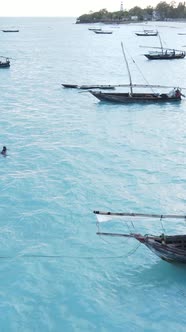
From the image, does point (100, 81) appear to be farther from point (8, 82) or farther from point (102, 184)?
point (102, 184)

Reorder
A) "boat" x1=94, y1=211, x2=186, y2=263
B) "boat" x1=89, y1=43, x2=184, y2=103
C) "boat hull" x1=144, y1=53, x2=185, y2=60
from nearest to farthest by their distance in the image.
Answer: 1. "boat" x1=94, y1=211, x2=186, y2=263
2. "boat" x1=89, y1=43, x2=184, y2=103
3. "boat hull" x1=144, y1=53, x2=185, y2=60

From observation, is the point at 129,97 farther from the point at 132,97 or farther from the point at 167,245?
the point at 167,245

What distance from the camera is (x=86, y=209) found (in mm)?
Answer: 23469

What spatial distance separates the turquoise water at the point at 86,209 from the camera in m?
16.0

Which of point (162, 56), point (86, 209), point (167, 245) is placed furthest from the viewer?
point (162, 56)

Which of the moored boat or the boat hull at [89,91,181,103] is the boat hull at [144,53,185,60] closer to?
the moored boat

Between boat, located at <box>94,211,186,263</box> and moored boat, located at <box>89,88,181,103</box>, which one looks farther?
moored boat, located at <box>89,88,181,103</box>

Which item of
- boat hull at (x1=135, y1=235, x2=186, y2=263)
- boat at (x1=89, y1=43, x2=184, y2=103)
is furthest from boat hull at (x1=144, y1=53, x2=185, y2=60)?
boat hull at (x1=135, y1=235, x2=186, y2=263)

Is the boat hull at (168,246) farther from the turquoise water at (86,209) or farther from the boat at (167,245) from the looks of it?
the turquoise water at (86,209)

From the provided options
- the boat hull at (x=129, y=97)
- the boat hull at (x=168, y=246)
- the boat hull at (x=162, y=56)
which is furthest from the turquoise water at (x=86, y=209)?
the boat hull at (x=162, y=56)

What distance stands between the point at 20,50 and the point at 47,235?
97.3 meters

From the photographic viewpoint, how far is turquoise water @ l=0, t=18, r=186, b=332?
1605cm

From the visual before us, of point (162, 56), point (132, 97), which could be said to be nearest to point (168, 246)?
point (132, 97)

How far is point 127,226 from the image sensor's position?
2178 centimetres
